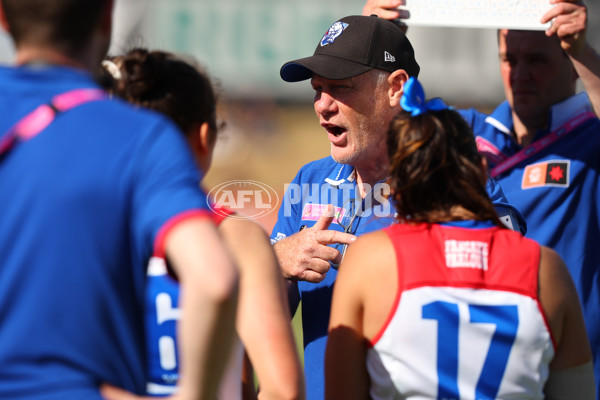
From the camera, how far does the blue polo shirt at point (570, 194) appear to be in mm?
3590

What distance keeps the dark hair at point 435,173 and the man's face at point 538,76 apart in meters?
1.91

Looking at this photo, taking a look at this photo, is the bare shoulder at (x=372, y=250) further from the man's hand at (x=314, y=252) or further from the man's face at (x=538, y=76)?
the man's face at (x=538, y=76)

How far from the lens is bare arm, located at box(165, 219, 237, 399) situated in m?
1.41

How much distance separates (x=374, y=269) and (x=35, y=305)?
100 cm

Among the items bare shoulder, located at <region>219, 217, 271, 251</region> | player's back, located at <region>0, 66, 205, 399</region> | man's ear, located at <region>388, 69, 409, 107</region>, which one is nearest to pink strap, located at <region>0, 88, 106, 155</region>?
player's back, located at <region>0, 66, 205, 399</region>

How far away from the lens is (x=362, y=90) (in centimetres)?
333

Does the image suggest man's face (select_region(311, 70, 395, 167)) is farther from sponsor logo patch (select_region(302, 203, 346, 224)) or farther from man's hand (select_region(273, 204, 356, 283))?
man's hand (select_region(273, 204, 356, 283))

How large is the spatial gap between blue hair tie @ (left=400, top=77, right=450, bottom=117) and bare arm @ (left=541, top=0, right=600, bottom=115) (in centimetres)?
124

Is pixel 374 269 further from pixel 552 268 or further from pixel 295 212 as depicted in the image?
pixel 295 212

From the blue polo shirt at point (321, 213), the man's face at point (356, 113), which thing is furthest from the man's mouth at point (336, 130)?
the blue polo shirt at point (321, 213)

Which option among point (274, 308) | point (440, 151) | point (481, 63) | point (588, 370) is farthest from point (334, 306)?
point (481, 63)

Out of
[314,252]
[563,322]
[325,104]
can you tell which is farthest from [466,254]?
[325,104]

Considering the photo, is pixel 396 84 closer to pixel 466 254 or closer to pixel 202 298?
pixel 466 254

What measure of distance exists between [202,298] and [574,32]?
2.52 m
